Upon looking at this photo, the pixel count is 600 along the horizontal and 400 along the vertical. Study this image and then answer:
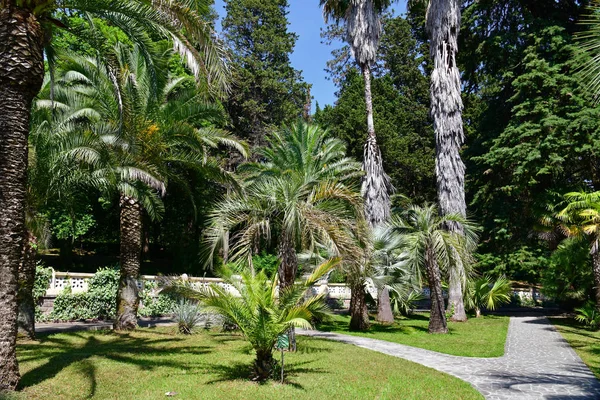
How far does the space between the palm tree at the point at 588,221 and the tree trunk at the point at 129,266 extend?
14678mm

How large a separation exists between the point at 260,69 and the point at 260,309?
28037 mm

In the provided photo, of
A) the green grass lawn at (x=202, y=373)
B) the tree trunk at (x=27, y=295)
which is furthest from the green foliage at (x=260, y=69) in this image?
the green grass lawn at (x=202, y=373)

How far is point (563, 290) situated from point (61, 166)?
1988 cm

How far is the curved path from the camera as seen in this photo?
840 cm

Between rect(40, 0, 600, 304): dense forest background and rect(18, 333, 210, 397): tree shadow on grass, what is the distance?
340 centimetres

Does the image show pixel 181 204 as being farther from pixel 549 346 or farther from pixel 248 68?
pixel 549 346

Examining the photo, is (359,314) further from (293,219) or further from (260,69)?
(260,69)

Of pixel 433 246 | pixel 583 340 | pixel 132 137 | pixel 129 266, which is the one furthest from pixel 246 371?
pixel 583 340

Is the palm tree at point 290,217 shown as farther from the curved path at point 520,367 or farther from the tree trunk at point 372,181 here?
the tree trunk at point 372,181

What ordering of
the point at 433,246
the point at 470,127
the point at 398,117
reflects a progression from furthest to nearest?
1. the point at 398,117
2. the point at 470,127
3. the point at 433,246

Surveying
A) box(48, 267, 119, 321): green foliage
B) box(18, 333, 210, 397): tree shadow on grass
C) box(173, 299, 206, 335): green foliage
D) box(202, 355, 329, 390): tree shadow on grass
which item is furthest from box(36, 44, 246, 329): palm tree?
box(202, 355, 329, 390): tree shadow on grass

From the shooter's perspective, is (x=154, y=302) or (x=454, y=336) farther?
(x=154, y=302)

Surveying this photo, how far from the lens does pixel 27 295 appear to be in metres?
12.0

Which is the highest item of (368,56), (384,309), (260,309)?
(368,56)
